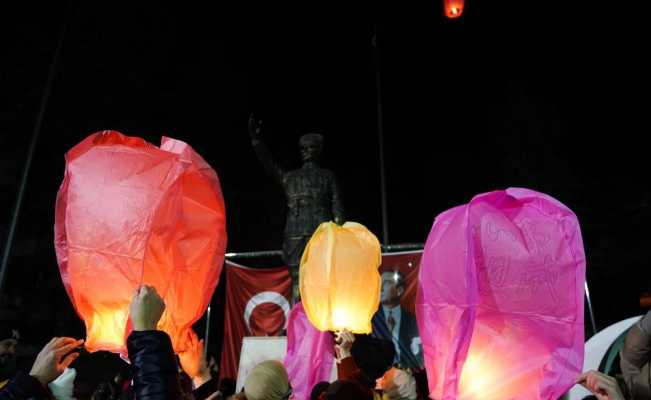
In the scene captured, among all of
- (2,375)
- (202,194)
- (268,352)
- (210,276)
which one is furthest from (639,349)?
(2,375)

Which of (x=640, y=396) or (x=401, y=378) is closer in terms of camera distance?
(x=640, y=396)

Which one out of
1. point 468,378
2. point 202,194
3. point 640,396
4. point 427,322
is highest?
point 202,194

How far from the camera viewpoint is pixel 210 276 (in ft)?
9.64

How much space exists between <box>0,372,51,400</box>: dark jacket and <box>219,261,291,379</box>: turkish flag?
5.74 metres

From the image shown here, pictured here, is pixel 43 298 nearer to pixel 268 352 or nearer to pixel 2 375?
pixel 2 375

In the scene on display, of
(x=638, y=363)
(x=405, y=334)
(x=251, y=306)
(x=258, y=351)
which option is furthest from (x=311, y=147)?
(x=638, y=363)

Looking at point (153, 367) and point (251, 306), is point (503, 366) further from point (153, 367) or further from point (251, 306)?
point (251, 306)

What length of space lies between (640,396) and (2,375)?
17.9 feet

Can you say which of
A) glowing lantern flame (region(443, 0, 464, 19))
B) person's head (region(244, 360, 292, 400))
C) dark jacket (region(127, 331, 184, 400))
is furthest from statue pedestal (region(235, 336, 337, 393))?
glowing lantern flame (region(443, 0, 464, 19))

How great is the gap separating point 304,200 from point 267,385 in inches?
135

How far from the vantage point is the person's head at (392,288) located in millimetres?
Result: 7027

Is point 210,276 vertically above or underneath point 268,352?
above

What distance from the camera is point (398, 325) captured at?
6.90 meters

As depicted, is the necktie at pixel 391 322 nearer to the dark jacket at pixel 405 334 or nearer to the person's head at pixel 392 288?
the dark jacket at pixel 405 334
